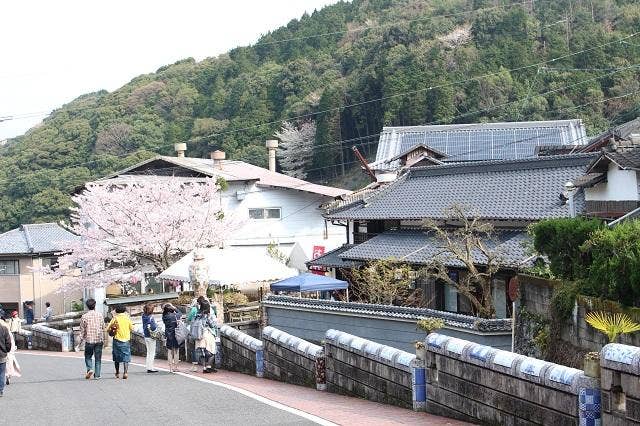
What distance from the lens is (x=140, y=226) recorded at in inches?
1534

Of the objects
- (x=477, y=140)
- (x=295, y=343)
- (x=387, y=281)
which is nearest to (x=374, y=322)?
(x=387, y=281)

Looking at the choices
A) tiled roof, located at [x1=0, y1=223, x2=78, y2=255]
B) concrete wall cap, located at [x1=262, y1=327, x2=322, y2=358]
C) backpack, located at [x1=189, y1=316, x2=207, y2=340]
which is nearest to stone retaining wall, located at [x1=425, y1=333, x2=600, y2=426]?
concrete wall cap, located at [x1=262, y1=327, x2=322, y2=358]

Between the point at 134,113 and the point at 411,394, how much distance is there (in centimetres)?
8859

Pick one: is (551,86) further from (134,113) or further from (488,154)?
(134,113)

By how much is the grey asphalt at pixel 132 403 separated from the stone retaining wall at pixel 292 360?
1481 millimetres

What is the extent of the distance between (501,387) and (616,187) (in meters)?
15.0

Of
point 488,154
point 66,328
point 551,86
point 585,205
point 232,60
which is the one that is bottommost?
point 66,328

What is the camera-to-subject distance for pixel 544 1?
9031cm

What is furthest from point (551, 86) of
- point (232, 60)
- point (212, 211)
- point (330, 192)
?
point (232, 60)

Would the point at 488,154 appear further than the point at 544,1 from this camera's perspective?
No

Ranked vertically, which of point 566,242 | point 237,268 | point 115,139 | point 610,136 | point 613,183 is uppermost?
point 115,139

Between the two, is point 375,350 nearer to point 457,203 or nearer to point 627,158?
point 627,158

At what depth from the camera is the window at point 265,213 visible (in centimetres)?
4755

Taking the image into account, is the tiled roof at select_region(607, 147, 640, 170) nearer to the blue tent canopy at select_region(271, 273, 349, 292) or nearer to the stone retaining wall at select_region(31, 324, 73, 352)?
the blue tent canopy at select_region(271, 273, 349, 292)
